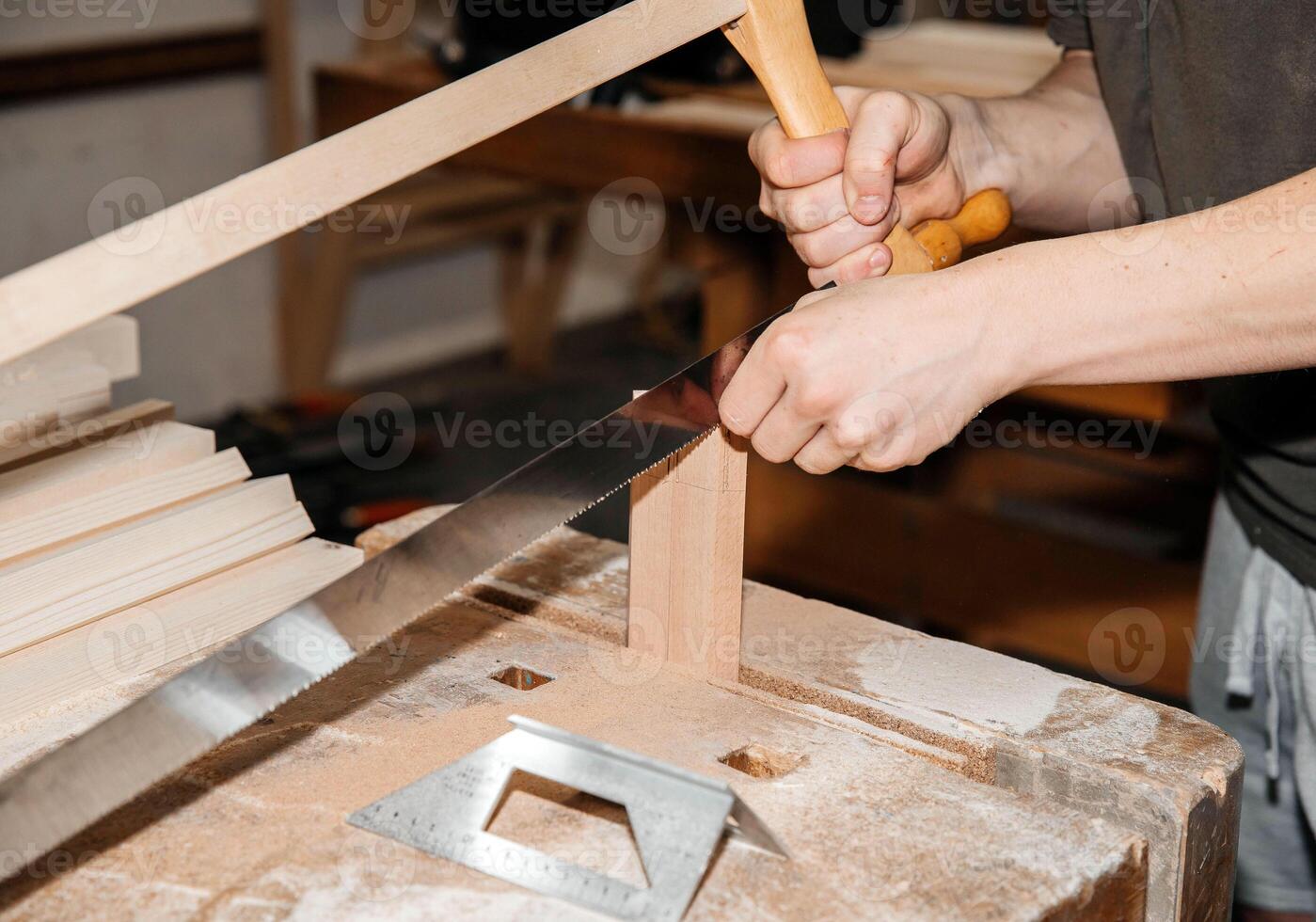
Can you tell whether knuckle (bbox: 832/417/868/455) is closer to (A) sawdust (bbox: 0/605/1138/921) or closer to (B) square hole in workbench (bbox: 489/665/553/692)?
(A) sawdust (bbox: 0/605/1138/921)

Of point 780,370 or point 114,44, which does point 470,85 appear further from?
point 114,44

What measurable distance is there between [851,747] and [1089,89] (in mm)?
872

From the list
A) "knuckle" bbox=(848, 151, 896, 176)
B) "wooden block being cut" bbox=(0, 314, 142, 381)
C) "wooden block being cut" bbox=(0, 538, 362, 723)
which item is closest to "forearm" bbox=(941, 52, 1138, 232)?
"knuckle" bbox=(848, 151, 896, 176)

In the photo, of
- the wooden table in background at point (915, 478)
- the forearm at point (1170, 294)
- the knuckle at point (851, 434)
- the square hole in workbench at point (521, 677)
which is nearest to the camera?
the forearm at point (1170, 294)

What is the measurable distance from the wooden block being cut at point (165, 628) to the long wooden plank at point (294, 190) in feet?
1.21

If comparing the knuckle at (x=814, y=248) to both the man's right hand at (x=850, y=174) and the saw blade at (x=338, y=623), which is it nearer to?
the man's right hand at (x=850, y=174)

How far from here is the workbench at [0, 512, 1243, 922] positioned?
885 millimetres

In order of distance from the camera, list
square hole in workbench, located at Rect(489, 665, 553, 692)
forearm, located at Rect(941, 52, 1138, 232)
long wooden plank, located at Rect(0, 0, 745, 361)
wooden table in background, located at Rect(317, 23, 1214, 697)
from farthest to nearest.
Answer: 1. wooden table in background, located at Rect(317, 23, 1214, 697)
2. forearm, located at Rect(941, 52, 1138, 232)
3. square hole in workbench, located at Rect(489, 665, 553, 692)
4. long wooden plank, located at Rect(0, 0, 745, 361)

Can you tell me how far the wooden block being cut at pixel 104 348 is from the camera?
135cm

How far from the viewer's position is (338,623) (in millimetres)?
996

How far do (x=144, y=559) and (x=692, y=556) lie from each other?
475 mm

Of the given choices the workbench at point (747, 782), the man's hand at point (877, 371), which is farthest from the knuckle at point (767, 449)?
the workbench at point (747, 782)

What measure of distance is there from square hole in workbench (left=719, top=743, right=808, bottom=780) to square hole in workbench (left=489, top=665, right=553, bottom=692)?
204 millimetres

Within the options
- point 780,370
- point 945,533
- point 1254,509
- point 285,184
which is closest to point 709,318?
point 945,533
